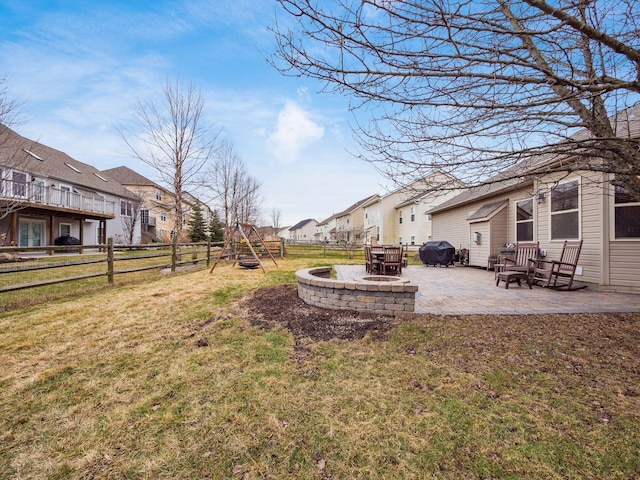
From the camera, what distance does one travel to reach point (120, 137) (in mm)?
12102

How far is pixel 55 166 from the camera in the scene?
1925 centimetres

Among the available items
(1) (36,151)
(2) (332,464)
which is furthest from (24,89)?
(1) (36,151)

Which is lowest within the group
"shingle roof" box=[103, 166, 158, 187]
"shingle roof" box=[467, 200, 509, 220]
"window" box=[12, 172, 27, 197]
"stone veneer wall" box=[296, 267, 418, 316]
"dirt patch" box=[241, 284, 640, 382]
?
"dirt patch" box=[241, 284, 640, 382]

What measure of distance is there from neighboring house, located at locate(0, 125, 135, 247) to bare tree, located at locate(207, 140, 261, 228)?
828 cm

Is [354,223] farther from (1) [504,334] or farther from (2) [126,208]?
(1) [504,334]

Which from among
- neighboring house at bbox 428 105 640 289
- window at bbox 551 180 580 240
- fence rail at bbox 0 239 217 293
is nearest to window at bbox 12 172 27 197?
fence rail at bbox 0 239 217 293

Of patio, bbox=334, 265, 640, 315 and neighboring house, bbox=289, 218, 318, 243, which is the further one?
neighboring house, bbox=289, 218, 318, 243

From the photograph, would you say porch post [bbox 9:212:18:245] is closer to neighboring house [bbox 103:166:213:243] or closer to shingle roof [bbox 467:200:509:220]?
neighboring house [bbox 103:166:213:243]

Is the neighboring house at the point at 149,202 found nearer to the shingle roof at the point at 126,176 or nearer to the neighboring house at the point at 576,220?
the shingle roof at the point at 126,176

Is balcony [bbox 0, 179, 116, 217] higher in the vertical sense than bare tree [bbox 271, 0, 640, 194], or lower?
higher

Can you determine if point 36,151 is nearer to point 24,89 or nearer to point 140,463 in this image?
point 24,89

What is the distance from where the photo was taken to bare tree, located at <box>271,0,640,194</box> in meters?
2.38

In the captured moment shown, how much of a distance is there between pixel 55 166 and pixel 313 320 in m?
24.3

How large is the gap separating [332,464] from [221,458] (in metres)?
0.70
